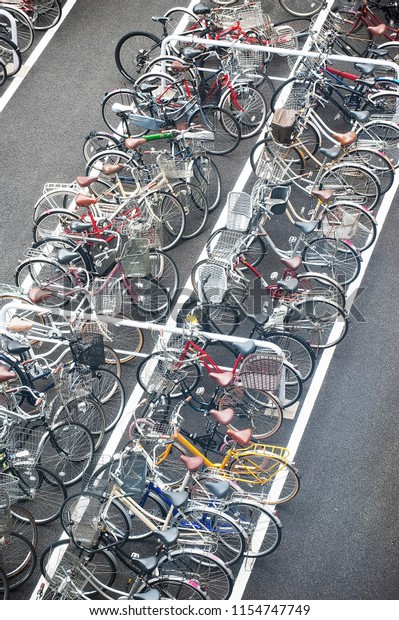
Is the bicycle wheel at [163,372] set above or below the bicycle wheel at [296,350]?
below

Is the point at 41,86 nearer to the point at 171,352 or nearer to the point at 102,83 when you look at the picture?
the point at 102,83

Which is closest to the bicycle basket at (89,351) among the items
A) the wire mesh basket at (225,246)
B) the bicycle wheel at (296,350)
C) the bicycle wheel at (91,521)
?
the bicycle wheel at (91,521)

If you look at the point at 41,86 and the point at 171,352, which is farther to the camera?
the point at 41,86

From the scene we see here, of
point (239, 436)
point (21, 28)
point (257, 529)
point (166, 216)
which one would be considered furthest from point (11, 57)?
point (257, 529)

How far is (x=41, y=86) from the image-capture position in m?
13.3

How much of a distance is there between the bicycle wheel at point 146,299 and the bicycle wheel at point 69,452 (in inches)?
79.2

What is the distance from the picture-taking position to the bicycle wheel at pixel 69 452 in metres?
8.91

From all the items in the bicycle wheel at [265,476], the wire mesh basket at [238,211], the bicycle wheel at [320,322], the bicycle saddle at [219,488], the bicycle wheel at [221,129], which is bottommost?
the bicycle saddle at [219,488]

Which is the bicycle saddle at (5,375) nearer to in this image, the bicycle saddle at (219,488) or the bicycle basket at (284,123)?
the bicycle saddle at (219,488)

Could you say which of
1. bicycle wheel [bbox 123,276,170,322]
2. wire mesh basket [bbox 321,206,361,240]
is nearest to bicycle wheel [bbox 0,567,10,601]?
bicycle wheel [bbox 123,276,170,322]

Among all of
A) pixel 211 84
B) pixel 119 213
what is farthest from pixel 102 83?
pixel 119 213

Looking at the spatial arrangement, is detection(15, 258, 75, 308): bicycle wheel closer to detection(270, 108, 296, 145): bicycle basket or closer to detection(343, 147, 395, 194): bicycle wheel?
detection(270, 108, 296, 145): bicycle basket

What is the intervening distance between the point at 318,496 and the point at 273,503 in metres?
0.55

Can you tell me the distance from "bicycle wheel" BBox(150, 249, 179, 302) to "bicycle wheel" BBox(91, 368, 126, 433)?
1511 millimetres
